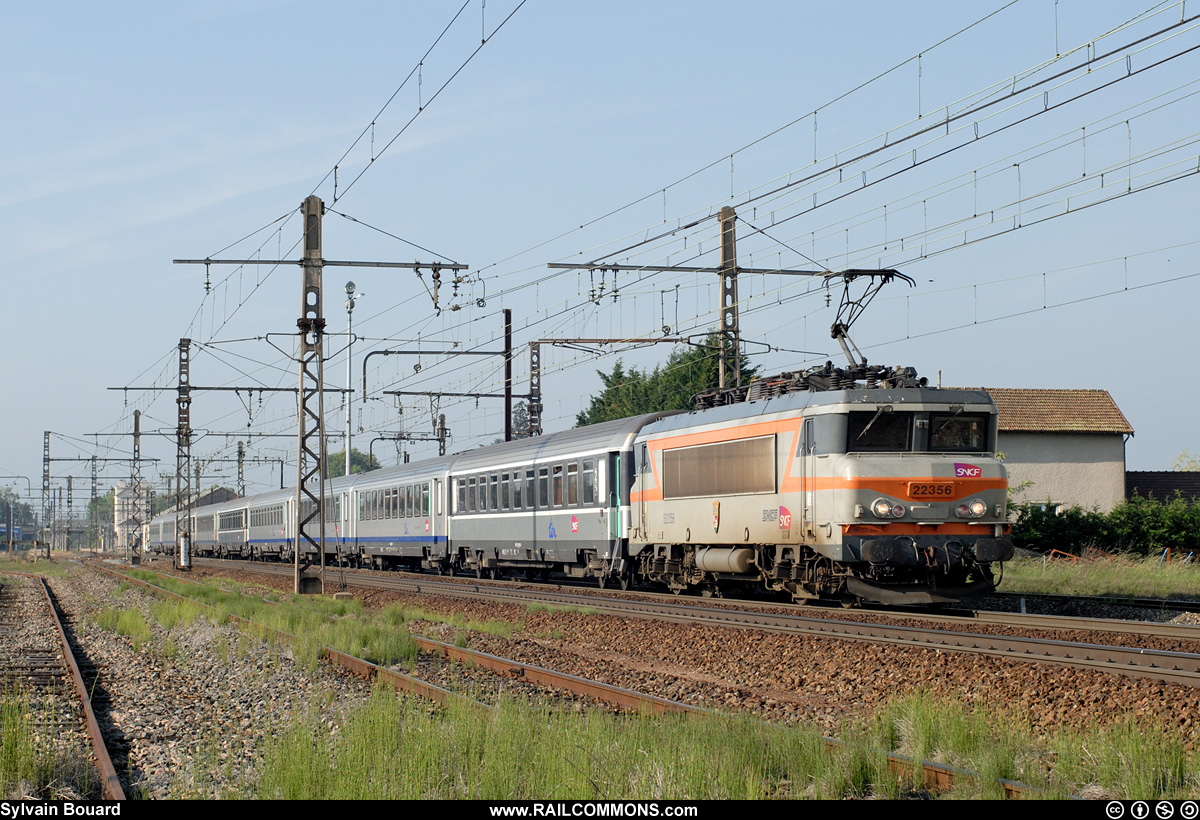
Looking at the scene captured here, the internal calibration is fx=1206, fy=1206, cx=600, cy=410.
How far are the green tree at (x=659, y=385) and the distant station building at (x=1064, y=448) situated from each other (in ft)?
37.6

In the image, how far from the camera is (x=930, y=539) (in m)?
16.7

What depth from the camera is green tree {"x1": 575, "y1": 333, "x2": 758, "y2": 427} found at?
5784 centimetres

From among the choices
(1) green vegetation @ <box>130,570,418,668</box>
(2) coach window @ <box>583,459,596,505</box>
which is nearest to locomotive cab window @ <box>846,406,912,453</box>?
(1) green vegetation @ <box>130,570,418,668</box>

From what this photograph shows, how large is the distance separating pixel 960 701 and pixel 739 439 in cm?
935

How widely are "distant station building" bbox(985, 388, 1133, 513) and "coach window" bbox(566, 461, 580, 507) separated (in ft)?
97.5

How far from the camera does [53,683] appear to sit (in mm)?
12812

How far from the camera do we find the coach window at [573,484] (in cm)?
2545

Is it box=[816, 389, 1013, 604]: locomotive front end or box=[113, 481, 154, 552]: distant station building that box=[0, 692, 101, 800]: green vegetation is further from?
box=[113, 481, 154, 552]: distant station building

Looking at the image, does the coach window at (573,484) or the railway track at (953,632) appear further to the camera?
the coach window at (573,484)
